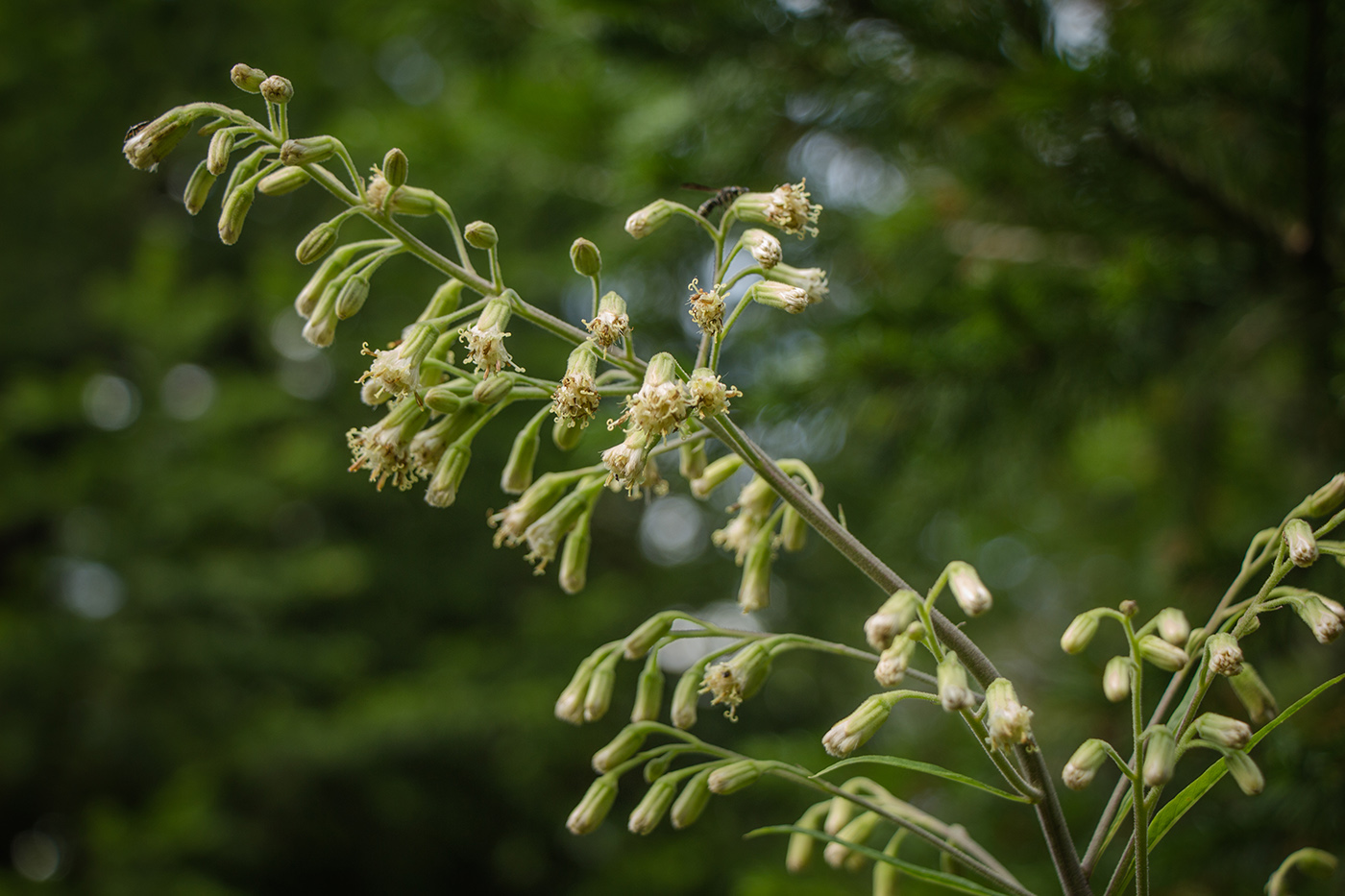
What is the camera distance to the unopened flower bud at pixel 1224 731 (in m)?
0.91

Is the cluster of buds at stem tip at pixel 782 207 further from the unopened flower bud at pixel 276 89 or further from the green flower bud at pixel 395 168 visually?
the unopened flower bud at pixel 276 89

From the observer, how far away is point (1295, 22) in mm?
1807

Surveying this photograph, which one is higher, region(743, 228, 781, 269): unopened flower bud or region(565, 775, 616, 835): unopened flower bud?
region(743, 228, 781, 269): unopened flower bud

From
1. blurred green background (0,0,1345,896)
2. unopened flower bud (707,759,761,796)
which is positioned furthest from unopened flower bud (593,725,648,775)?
blurred green background (0,0,1345,896)

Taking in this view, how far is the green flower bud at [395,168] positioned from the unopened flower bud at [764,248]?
1.43 feet

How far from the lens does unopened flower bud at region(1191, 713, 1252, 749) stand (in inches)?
35.7

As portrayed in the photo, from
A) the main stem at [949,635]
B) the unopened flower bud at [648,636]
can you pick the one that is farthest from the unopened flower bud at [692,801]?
the main stem at [949,635]

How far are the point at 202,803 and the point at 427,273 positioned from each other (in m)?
3.93

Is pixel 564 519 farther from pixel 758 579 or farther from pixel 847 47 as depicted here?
pixel 847 47

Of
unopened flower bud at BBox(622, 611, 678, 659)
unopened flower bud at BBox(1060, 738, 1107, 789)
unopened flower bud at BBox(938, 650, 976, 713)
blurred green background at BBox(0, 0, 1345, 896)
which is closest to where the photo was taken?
unopened flower bud at BBox(938, 650, 976, 713)

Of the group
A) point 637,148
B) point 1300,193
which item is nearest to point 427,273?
point 637,148

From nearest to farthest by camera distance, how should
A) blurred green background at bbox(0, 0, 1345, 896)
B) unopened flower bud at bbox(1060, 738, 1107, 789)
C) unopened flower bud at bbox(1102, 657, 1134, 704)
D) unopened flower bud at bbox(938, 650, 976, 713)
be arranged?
unopened flower bud at bbox(938, 650, 976, 713) < unopened flower bud at bbox(1060, 738, 1107, 789) < unopened flower bud at bbox(1102, 657, 1134, 704) < blurred green background at bbox(0, 0, 1345, 896)

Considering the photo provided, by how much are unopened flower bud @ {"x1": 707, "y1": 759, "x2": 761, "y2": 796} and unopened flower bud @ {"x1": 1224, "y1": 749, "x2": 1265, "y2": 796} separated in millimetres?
516

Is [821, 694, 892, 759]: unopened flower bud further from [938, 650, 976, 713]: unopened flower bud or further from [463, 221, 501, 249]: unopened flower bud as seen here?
[463, 221, 501, 249]: unopened flower bud
